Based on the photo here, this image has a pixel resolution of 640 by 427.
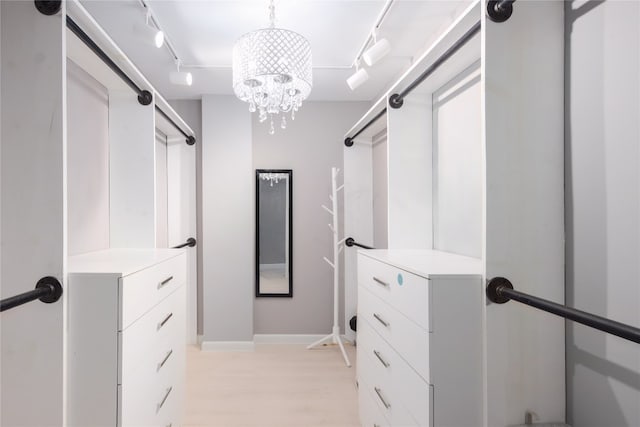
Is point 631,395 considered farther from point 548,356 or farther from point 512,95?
point 512,95

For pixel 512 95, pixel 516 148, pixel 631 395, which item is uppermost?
pixel 512 95

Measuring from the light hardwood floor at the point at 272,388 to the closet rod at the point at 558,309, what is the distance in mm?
1507

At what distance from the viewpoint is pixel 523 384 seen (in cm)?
114

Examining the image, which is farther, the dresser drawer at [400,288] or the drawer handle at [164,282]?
the drawer handle at [164,282]

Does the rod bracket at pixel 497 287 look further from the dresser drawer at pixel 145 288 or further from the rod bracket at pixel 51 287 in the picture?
the rod bracket at pixel 51 287

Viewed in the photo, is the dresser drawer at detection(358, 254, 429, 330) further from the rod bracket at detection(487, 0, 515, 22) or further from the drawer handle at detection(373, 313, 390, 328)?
the rod bracket at detection(487, 0, 515, 22)

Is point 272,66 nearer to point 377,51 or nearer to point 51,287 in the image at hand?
point 377,51

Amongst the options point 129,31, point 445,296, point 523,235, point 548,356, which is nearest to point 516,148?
point 523,235

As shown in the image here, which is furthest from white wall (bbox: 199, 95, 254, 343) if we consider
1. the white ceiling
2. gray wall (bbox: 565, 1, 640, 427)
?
gray wall (bbox: 565, 1, 640, 427)

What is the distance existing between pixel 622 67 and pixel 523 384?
99 cm

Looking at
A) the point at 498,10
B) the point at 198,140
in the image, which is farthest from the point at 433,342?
the point at 198,140

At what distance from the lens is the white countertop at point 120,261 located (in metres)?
1.30

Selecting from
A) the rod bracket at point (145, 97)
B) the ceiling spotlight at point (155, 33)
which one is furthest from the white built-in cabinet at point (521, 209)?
the rod bracket at point (145, 97)

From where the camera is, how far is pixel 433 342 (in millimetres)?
1203
